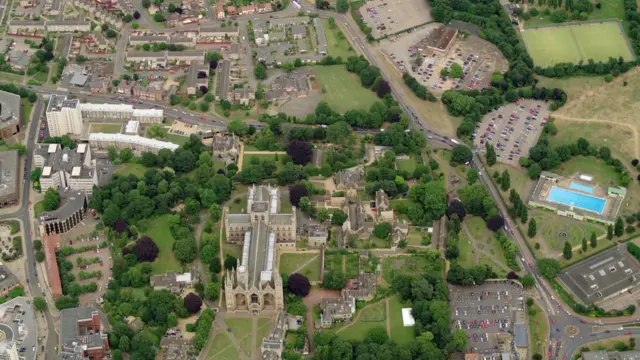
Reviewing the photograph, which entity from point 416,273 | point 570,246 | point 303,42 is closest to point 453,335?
point 416,273

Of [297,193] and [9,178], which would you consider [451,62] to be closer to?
[297,193]

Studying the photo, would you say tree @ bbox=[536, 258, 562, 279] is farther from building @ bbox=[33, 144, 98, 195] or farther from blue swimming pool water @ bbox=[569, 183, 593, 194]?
building @ bbox=[33, 144, 98, 195]

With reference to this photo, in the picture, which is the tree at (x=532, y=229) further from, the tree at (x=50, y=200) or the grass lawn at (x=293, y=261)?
the tree at (x=50, y=200)

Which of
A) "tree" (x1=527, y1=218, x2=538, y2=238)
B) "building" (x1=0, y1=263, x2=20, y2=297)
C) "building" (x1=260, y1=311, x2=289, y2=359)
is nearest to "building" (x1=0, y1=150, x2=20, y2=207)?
"building" (x1=0, y1=263, x2=20, y2=297)

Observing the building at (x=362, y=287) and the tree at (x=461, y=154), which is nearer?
the building at (x=362, y=287)

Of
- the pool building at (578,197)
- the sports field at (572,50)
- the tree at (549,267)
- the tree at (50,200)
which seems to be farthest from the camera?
the sports field at (572,50)

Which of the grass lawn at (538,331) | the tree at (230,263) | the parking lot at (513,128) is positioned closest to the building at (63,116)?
the tree at (230,263)
